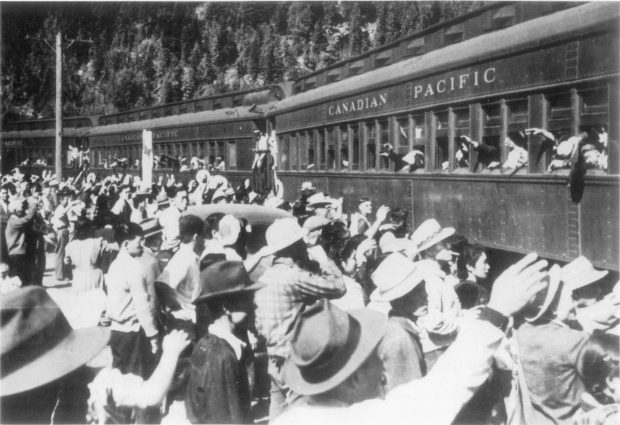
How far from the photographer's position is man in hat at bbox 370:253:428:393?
266 centimetres

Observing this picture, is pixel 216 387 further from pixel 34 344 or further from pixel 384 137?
pixel 384 137

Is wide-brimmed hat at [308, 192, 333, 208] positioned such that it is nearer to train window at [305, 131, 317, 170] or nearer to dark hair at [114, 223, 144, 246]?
dark hair at [114, 223, 144, 246]

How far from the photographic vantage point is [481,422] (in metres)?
2.96

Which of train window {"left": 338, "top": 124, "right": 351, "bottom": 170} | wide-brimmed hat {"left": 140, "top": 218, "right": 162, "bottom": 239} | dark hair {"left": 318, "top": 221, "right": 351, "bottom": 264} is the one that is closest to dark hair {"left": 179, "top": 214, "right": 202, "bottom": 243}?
wide-brimmed hat {"left": 140, "top": 218, "right": 162, "bottom": 239}

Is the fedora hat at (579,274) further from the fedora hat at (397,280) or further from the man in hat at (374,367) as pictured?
the man in hat at (374,367)

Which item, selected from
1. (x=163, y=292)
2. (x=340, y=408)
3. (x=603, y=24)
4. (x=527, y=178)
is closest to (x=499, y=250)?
(x=527, y=178)

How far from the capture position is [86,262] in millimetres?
6352

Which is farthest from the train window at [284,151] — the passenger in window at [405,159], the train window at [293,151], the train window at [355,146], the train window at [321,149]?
the passenger in window at [405,159]

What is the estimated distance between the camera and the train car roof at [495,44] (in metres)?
5.29

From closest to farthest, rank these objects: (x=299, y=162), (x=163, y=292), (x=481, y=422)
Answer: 1. (x=481, y=422)
2. (x=163, y=292)
3. (x=299, y=162)

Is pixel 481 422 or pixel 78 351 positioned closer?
pixel 78 351

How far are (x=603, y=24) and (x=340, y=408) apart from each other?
4024 mm

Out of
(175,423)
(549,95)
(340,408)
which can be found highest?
(549,95)

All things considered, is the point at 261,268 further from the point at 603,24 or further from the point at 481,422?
the point at 603,24
